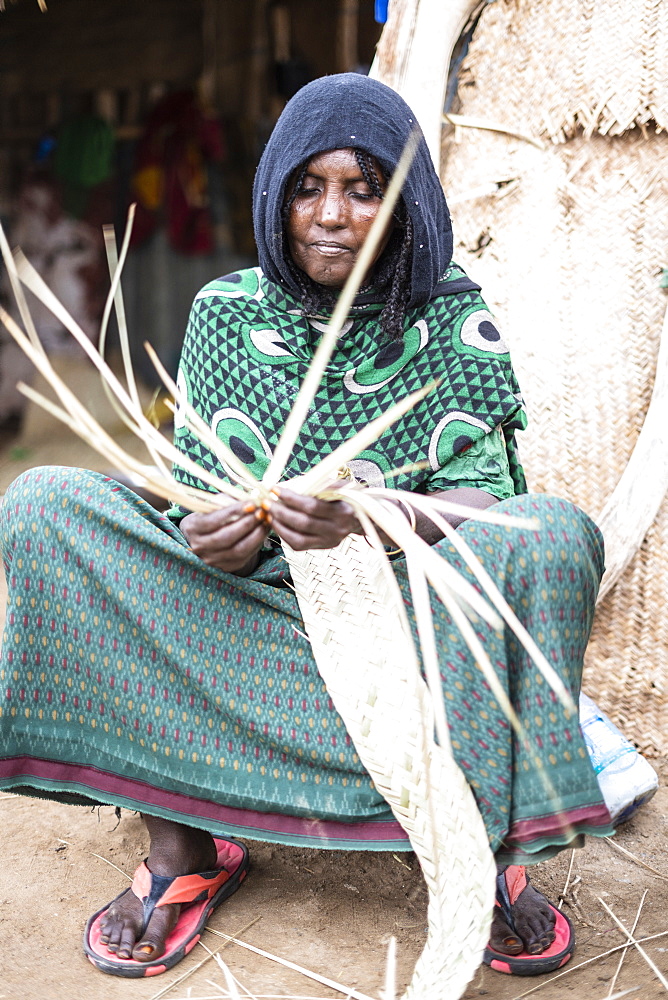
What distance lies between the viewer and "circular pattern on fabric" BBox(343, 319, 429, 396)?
1734 millimetres

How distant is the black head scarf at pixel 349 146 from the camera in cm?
159

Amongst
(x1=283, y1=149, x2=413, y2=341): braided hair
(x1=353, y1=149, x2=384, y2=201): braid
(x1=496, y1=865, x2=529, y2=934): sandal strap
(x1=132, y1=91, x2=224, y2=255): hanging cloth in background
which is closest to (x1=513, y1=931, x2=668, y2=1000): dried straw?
(x1=496, y1=865, x2=529, y2=934): sandal strap

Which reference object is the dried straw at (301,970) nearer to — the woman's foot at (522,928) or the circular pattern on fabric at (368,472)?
the woman's foot at (522,928)

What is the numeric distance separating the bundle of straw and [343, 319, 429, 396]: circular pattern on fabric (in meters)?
0.35

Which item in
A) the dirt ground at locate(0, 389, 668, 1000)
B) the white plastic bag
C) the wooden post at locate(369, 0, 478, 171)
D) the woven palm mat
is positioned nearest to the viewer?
the dirt ground at locate(0, 389, 668, 1000)

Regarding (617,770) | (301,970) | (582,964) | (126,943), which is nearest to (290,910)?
(301,970)

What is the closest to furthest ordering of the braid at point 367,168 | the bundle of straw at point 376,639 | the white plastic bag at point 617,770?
the bundle of straw at point 376,639, the braid at point 367,168, the white plastic bag at point 617,770

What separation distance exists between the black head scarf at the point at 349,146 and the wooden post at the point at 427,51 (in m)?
0.88

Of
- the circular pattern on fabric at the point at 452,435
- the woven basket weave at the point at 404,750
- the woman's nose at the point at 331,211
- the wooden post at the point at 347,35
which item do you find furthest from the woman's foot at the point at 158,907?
the wooden post at the point at 347,35

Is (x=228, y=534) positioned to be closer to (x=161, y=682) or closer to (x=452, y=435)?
(x=161, y=682)

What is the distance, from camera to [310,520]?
1281 millimetres

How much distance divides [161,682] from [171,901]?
1.24 feet

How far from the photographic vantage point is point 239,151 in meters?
5.88

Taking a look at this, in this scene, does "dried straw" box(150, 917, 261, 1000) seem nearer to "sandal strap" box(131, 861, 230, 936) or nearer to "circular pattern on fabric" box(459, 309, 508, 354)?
"sandal strap" box(131, 861, 230, 936)
